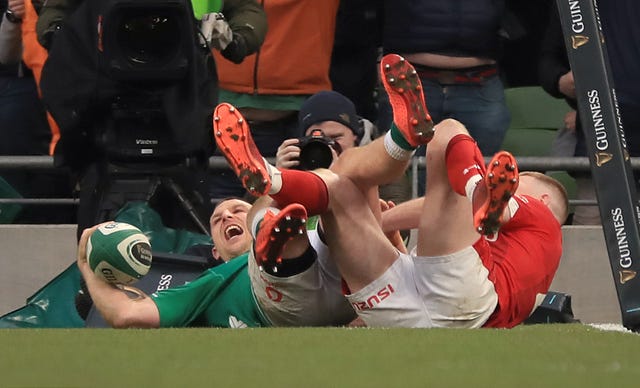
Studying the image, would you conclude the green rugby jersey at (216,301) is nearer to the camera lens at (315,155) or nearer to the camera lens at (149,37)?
the camera lens at (315,155)

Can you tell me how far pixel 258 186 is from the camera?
614cm

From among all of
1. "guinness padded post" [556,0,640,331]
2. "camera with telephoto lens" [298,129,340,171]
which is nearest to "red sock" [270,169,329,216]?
"camera with telephoto lens" [298,129,340,171]

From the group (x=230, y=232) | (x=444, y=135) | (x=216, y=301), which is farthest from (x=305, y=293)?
(x=230, y=232)

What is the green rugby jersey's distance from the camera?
6.80 meters

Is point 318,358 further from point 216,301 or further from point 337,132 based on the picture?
point 337,132

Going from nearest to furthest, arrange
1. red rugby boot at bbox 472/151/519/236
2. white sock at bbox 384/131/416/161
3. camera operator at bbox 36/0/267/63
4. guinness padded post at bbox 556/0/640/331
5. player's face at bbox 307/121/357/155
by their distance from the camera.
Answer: red rugby boot at bbox 472/151/519/236 → guinness padded post at bbox 556/0/640/331 → white sock at bbox 384/131/416/161 → player's face at bbox 307/121/357/155 → camera operator at bbox 36/0/267/63

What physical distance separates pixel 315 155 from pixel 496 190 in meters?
1.52

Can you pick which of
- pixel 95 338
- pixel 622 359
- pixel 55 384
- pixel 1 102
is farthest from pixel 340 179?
pixel 1 102

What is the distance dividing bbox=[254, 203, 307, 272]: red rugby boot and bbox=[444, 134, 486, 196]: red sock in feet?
1.80

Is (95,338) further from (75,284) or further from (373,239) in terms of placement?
(75,284)

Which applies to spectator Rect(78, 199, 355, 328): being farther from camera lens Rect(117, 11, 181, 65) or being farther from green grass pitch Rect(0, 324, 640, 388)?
camera lens Rect(117, 11, 181, 65)

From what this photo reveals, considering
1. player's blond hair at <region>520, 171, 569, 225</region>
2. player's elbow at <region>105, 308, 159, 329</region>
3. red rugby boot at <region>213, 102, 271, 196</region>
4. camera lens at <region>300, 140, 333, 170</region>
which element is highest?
red rugby boot at <region>213, 102, 271, 196</region>

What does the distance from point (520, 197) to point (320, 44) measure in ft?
7.07

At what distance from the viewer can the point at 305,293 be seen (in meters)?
6.59
